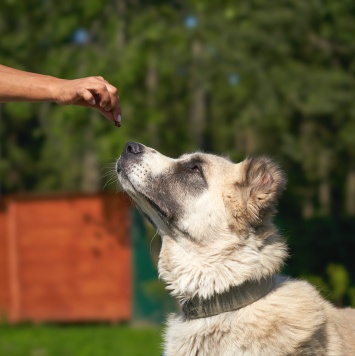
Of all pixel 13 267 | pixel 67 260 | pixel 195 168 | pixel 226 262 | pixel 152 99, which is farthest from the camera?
pixel 13 267

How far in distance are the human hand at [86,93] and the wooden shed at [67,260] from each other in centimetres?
1266

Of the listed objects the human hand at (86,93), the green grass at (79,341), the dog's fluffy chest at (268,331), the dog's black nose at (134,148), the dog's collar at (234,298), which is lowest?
the green grass at (79,341)

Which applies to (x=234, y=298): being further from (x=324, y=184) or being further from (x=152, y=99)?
(x=324, y=184)

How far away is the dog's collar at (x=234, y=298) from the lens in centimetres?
509

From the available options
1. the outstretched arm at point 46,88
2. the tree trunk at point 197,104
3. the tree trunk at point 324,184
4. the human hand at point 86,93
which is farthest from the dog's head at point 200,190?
the tree trunk at point 324,184

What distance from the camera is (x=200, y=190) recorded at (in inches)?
225

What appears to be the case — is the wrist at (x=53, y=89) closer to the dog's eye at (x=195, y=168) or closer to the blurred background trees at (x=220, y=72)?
the dog's eye at (x=195, y=168)

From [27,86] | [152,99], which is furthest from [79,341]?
[27,86]

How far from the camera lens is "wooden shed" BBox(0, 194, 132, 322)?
17.4m

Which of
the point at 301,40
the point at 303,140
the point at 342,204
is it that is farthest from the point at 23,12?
the point at 342,204

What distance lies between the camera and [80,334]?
48.3ft

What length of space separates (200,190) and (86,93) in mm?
1422

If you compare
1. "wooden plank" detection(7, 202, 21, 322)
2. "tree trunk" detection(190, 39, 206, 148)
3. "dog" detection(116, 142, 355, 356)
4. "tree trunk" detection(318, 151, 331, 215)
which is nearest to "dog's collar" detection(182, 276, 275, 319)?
"dog" detection(116, 142, 355, 356)

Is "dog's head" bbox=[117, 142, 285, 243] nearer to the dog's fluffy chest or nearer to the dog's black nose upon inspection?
the dog's black nose
